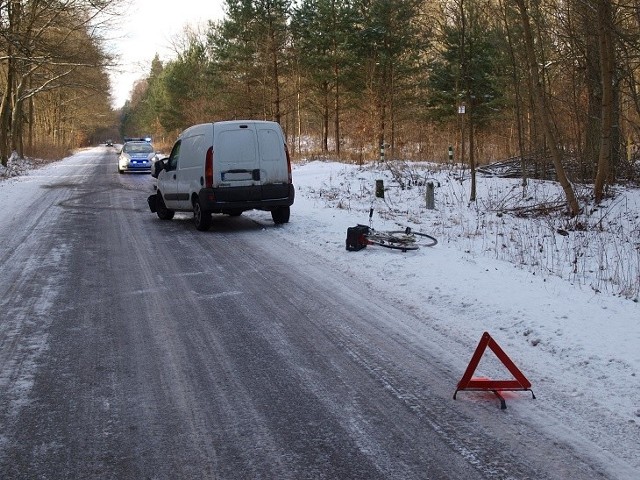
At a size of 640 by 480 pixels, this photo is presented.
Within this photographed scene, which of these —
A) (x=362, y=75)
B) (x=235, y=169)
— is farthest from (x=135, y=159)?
(x=235, y=169)

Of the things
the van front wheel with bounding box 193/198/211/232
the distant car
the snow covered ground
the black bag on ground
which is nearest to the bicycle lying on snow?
the black bag on ground

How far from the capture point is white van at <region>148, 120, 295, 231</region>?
456 inches

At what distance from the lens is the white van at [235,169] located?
11.6 metres

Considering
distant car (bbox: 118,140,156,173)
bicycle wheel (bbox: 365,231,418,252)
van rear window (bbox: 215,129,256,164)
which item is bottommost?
bicycle wheel (bbox: 365,231,418,252)

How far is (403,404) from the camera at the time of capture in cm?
420

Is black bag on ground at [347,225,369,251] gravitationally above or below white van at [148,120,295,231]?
below

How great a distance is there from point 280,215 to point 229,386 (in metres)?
8.30

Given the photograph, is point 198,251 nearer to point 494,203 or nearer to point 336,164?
point 494,203

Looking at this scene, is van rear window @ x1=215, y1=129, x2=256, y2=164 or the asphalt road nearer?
the asphalt road

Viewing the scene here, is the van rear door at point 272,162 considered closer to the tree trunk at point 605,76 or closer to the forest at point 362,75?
the tree trunk at point 605,76

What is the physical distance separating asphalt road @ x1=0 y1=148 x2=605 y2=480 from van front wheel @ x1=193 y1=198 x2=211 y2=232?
3.33 meters

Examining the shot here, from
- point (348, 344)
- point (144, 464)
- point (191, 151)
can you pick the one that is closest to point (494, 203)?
point (191, 151)

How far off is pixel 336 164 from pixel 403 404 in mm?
24855

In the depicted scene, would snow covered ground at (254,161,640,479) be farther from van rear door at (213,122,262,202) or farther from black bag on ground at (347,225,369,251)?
van rear door at (213,122,262,202)
